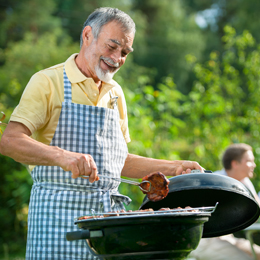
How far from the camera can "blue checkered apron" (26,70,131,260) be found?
5.95 ft

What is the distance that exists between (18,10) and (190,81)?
33.7 ft

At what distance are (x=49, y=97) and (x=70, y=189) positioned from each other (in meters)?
0.47

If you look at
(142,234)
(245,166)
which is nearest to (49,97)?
(142,234)

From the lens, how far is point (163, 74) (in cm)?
2122

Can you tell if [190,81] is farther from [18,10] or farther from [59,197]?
[59,197]

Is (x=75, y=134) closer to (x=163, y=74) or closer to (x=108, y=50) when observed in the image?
(x=108, y=50)

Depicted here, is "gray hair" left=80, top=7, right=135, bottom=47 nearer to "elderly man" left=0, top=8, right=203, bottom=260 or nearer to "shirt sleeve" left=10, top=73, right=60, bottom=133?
"elderly man" left=0, top=8, right=203, bottom=260

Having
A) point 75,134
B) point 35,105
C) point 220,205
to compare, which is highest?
point 35,105

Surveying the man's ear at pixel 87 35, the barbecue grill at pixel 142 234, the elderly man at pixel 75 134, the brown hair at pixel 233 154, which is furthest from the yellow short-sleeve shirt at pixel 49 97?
the brown hair at pixel 233 154

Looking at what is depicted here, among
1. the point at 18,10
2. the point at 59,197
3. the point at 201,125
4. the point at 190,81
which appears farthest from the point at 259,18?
the point at 59,197

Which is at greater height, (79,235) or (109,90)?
(109,90)

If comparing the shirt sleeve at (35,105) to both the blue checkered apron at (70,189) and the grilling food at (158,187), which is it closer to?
the blue checkered apron at (70,189)

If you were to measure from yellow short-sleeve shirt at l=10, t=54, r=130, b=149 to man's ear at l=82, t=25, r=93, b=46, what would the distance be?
0.40 feet

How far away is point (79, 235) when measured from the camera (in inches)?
54.2
